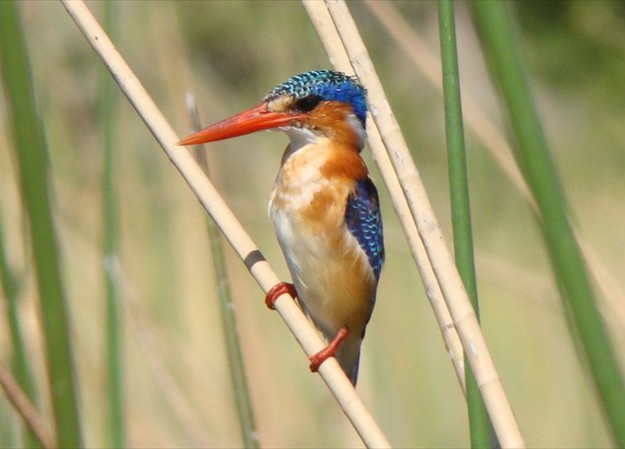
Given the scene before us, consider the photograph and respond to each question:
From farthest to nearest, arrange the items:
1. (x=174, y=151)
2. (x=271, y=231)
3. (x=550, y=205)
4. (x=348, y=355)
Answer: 1. (x=271, y=231)
2. (x=348, y=355)
3. (x=174, y=151)
4. (x=550, y=205)

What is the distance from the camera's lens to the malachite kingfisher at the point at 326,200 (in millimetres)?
1405

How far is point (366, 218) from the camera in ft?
4.74

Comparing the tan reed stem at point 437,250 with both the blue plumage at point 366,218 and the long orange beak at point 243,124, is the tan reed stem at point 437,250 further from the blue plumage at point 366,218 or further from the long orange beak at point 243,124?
the blue plumage at point 366,218

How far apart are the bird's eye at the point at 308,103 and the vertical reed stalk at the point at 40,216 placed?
585 mm

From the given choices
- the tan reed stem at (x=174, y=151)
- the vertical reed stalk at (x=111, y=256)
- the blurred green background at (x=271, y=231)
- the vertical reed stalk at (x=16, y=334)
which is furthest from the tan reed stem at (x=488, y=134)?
the vertical reed stalk at (x=16, y=334)

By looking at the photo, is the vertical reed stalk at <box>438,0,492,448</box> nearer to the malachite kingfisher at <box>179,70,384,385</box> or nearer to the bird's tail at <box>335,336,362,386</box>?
the malachite kingfisher at <box>179,70,384,385</box>

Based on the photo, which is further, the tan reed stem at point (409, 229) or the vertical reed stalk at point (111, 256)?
the vertical reed stalk at point (111, 256)

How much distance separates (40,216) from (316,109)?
65 centimetres

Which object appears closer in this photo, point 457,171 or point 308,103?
point 457,171

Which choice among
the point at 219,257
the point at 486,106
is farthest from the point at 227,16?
the point at 219,257

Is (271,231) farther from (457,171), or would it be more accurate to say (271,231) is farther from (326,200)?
(457,171)

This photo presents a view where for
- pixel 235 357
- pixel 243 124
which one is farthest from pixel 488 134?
pixel 235 357

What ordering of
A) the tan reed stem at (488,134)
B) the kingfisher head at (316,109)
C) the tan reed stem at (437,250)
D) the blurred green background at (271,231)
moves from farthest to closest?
the blurred green background at (271,231), the kingfisher head at (316,109), the tan reed stem at (488,134), the tan reed stem at (437,250)

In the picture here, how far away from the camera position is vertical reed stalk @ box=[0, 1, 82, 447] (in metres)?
0.86
